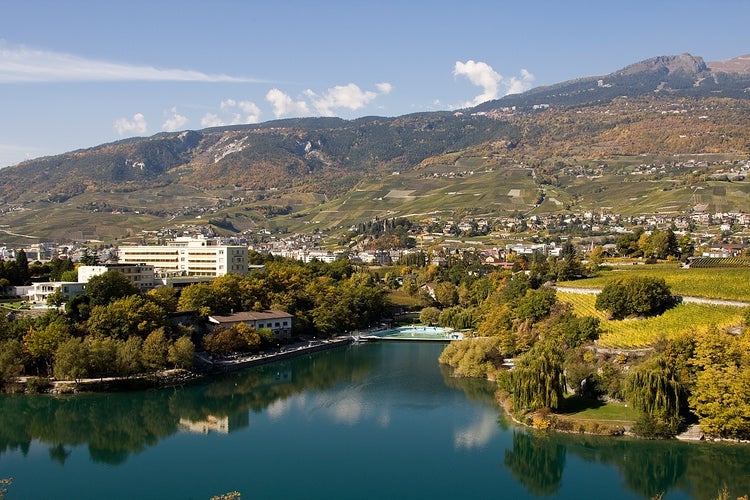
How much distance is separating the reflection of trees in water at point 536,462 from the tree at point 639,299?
1013cm

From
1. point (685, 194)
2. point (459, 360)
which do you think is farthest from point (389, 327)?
point (685, 194)

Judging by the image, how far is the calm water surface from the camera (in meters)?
21.8

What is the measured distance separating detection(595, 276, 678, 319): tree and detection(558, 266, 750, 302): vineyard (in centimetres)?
108

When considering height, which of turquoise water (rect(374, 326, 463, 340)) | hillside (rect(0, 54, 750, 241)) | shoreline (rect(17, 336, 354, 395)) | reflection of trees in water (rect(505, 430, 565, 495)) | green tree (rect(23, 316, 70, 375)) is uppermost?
hillside (rect(0, 54, 750, 241))

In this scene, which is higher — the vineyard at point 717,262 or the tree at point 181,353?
the vineyard at point 717,262

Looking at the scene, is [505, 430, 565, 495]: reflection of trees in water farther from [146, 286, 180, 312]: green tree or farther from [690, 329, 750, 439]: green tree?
[146, 286, 180, 312]: green tree

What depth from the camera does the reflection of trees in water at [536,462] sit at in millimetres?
22297

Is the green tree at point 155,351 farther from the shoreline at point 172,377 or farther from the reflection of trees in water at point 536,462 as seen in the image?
the reflection of trees in water at point 536,462

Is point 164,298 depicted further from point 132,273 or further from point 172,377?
point 132,273

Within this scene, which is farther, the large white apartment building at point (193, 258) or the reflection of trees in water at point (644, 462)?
the large white apartment building at point (193, 258)

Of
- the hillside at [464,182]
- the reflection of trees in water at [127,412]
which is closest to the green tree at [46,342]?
the reflection of trees in water at [127,412]

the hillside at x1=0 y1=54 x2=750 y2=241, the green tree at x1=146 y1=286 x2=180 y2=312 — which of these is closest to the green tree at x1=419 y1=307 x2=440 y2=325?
the green tree at x1=146 y1=286 x2=180 y2=312

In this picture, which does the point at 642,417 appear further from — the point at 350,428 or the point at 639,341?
the point at 350,428

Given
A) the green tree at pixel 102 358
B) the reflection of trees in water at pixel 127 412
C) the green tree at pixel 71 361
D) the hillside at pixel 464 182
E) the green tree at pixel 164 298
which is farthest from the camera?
the hillside at pixel 464 182
